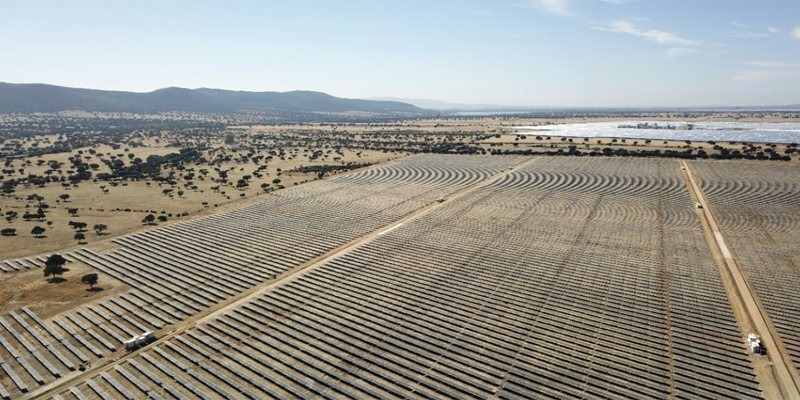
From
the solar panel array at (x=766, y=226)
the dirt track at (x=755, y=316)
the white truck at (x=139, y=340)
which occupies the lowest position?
the white truck at (x=139, y=340)

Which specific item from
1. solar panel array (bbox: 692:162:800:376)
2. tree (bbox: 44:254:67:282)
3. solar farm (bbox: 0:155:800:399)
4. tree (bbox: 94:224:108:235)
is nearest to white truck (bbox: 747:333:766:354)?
solar farm (bbox: 0:155:800:399)

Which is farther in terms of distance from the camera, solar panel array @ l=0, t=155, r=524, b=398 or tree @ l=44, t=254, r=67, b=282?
tree @ l=44, t=254, r=67, b=282

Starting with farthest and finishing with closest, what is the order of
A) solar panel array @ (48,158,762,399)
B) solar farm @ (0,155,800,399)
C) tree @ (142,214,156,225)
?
1. tree @ (142,214,156,225)
2. solar farm @ (0,155,800,399)
3. solar panel array @ (48,158,762,399)

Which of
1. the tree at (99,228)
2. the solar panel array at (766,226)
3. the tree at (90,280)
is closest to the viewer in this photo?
the solar panel array at (766,226)

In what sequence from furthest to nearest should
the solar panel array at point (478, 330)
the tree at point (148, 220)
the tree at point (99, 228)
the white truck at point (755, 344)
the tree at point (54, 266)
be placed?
the tree at point (148, 220), the tree at point (99, 228), the tree at point (54, 266), the white truck at point (755, 344), the solar panel array at point (478, 330)

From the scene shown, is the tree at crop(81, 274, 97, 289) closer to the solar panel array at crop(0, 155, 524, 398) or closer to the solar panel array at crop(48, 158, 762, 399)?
the solar panel array at crop(0, 155, 524, 398)

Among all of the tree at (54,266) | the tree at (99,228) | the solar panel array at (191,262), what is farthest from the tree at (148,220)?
the tree at (54,266)

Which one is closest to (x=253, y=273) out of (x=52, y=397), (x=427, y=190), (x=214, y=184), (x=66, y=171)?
(x=52, y=397)

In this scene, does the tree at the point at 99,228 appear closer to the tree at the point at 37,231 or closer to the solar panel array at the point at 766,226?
the tree at the point at 37,231
